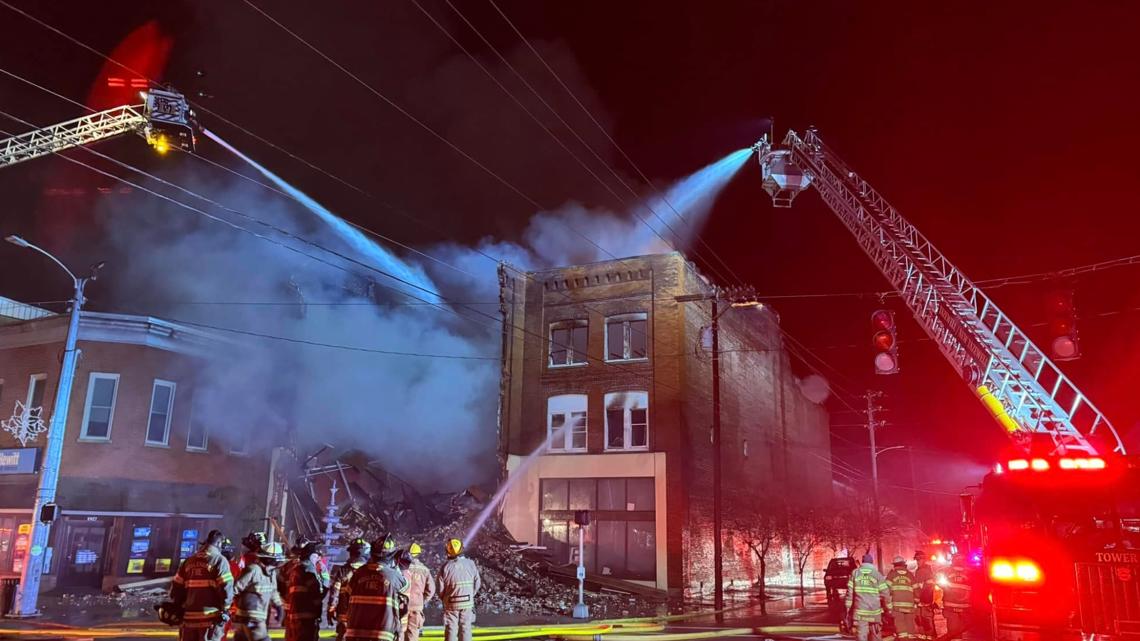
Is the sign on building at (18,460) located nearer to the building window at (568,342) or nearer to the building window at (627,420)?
the building window at (568,342)

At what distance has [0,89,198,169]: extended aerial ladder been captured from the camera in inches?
755

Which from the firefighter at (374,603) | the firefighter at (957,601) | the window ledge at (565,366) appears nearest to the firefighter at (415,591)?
the firefighter at (374,603)

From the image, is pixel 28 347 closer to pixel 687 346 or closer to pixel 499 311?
pixel 499 311

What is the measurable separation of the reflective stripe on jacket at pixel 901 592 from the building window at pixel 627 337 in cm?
1513

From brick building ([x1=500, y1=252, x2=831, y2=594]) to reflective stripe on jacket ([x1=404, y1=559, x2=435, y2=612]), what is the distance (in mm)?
14220

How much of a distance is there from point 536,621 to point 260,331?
1434cm

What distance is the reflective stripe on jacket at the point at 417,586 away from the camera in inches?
398

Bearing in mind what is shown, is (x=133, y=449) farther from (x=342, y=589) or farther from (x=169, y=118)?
(x=342, y=589)

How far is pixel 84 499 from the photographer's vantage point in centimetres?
2042

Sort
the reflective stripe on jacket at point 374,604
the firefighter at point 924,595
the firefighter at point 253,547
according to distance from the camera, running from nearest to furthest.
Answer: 1. the reflective stripe on jacket at point 374,604
2. the firefighter at point 253,547
3. the firefighter at point 924,595

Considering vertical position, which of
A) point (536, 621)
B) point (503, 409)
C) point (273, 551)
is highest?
point (503, 409)

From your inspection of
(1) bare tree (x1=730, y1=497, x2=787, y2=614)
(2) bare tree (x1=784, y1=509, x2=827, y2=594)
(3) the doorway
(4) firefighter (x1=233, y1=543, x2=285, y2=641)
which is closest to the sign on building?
(3) the doorway

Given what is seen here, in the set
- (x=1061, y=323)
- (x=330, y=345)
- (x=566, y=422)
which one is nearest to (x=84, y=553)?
(x=330, y=345)

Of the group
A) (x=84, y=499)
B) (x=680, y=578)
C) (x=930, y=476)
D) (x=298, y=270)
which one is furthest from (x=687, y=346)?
(x=930, y=476)
